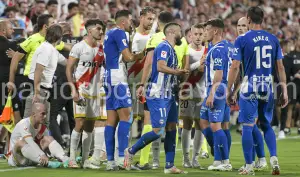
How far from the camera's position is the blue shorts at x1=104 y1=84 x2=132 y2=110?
12078 mm

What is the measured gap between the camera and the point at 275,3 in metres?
29.1

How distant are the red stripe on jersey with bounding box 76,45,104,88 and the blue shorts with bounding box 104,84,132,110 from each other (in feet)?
2.34

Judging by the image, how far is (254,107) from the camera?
37.6ft

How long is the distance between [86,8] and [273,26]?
8040 millimetres

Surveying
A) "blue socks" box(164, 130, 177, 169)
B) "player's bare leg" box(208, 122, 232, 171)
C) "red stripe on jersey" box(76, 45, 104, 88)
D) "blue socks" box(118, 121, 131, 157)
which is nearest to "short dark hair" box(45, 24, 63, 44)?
"red stripe on jersey" box(76, 45, 104, 88)

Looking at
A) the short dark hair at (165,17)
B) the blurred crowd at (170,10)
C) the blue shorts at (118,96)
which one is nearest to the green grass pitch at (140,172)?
the blue shorts at (118,96)

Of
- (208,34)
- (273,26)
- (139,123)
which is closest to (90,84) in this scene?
(208,34)

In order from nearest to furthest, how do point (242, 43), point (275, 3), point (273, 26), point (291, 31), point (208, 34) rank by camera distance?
point (242, 43)
point (208, 34)
point (291, 31)
point (273, 26)
point (275, 3)

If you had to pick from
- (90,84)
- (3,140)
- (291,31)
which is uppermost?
(291,31)

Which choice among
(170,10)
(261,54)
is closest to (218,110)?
(261,54)

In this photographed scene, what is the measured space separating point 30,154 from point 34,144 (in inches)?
6.5

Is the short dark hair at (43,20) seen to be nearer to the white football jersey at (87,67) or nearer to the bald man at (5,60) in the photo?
the bald man at (5,60)

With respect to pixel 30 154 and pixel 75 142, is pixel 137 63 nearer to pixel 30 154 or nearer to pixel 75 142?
pixel 75 142

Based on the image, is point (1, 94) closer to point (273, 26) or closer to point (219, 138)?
point (219, 138)
